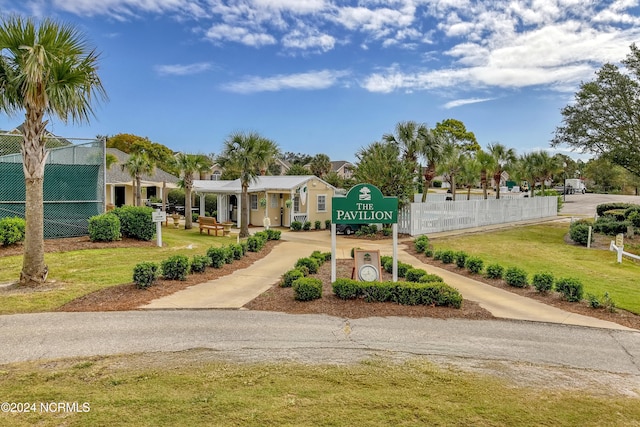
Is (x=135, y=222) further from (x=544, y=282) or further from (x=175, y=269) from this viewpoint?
(x=544, y=282)

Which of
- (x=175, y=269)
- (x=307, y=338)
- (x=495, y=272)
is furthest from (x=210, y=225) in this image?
(x=307, y=338)

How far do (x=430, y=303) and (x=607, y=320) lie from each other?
3.46 meters

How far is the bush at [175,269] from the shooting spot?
1024 cm

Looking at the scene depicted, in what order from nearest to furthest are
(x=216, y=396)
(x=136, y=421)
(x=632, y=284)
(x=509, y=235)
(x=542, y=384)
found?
(x=136, y=421) → (x=216, y=396) → (x=542, y=384) → (x=632, y=284) → (x=509, y=235)

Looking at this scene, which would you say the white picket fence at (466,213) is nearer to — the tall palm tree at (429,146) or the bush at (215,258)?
the tall palm tree at (429,146)

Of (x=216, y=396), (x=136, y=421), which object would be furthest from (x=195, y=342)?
(x=136, y=421)

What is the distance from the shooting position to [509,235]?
23828mm

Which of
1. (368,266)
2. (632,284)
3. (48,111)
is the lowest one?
(632,284)

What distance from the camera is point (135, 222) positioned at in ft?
53.4

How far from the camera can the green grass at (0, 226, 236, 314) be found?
321 inches

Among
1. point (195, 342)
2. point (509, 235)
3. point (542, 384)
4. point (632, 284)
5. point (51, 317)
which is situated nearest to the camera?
point (542, 384)

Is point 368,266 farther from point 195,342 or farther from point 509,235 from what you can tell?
point 509,235

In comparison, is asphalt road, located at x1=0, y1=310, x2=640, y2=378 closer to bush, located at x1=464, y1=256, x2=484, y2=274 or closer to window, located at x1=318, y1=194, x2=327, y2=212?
bush, located at x1=464, y1=256, x2=484, y2=274

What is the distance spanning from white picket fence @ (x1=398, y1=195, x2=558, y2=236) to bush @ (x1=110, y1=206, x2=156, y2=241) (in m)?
12.4
